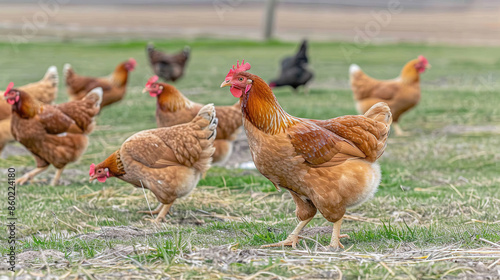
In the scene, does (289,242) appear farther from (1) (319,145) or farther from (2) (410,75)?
(2) (410,75)

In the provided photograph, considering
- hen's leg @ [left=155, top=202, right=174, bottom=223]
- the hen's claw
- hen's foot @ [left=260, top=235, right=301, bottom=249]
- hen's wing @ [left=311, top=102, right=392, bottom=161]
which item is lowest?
hen's leg @ [left=155, top=202, right=174, bottom=223]

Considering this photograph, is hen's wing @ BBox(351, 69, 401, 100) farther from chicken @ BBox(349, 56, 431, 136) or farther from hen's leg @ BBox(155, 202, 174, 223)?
A: hen's leg @ BBox(155, 202, 174, 223)

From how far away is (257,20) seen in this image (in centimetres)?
3834

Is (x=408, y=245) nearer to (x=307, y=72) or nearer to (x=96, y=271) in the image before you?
(x=96, y=271)

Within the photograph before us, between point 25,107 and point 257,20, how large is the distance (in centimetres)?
3183

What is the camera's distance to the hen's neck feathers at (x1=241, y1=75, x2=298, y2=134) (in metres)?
4.66

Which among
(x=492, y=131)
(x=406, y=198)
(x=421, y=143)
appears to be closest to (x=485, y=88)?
(x=492, y=131)

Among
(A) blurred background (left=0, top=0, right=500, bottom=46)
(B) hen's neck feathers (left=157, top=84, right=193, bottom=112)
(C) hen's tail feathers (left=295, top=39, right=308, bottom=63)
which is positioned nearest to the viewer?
(B) hen's neck feathers (left=157, top=84, right=193, bottom=112)

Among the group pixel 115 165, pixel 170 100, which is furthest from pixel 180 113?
pixel 115 165

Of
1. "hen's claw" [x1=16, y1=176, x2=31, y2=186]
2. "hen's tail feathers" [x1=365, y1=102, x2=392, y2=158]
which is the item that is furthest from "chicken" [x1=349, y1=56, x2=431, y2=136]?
"hen's claw" [x1=16, y1=176, x2=31, y2=186]

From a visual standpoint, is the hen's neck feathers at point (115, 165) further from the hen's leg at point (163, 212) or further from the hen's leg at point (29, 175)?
the hen's leg at point (29, 175)

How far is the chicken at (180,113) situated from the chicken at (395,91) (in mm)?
3165

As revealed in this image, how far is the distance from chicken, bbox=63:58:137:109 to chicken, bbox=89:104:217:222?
5.14 m

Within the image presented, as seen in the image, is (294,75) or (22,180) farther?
(294,75)
